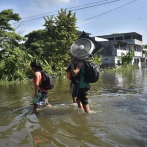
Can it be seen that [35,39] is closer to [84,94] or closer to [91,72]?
[84,94]

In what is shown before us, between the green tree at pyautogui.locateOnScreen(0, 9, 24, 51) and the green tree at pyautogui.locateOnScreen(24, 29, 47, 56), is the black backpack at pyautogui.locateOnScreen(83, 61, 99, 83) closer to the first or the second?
the green tree at pyautogui.locateOnScreen(0, 9, 24, 51)

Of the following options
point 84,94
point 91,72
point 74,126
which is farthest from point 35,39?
point 74,126

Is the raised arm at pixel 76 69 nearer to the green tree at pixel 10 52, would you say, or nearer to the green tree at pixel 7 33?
the green tree at pixel 10 52

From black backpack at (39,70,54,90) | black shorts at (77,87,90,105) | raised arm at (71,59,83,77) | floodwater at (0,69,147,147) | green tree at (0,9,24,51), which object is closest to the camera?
floodwater at (0,69,147,147)

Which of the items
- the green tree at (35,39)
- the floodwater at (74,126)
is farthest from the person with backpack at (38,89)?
the green tree at (35,39)

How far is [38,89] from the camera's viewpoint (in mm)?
5613

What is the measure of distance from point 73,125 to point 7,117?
194 cm

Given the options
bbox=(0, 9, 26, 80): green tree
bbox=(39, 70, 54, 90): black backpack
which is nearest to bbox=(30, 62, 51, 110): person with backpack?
bbox=(39, 70, 54, 90): black backpack

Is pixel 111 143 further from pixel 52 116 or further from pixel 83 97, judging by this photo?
pixel 52 116

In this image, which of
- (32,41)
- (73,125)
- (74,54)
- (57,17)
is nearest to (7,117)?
(73,125)

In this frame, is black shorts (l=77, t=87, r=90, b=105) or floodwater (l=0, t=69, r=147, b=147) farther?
black shorts (l=77, t=87, r=90, b=105)

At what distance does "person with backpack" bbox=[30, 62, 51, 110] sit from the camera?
5426 mm

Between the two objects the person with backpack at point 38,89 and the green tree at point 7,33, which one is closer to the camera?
the person with backpack at point 38,89

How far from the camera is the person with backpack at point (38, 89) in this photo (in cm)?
543
